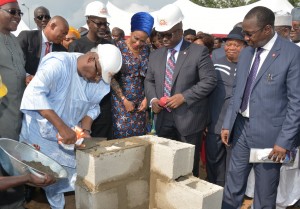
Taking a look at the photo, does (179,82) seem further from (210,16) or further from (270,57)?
(210,16)

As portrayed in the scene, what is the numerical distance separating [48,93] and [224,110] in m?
1.98

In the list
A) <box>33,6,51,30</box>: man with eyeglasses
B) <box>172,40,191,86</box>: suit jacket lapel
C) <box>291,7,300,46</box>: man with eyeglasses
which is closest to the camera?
<box>172,40,191,86</box>: suit jacket lapel

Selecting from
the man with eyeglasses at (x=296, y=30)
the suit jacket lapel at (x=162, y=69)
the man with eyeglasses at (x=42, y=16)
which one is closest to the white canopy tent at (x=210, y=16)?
the man with eyeglasses at (x=42, y=16)

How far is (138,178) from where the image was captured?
266 centimetres

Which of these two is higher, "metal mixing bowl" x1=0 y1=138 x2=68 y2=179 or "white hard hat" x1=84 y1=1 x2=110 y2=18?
"white hard hat" x1=84 y1=1 x2=110 y2=18

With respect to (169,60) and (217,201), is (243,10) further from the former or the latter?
(217,201)

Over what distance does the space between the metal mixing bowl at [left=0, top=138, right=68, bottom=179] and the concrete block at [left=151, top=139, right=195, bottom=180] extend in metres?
0.78

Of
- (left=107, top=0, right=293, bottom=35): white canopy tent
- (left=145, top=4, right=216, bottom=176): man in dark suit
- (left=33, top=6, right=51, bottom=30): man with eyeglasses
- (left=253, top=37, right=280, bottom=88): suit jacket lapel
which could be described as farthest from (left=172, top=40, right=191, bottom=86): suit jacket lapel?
(left=107, top=0, right=293, bottom=35): white canopy tent

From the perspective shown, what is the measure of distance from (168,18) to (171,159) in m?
1.42

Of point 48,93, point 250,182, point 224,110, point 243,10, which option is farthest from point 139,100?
point 243,10

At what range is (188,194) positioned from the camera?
2443mm

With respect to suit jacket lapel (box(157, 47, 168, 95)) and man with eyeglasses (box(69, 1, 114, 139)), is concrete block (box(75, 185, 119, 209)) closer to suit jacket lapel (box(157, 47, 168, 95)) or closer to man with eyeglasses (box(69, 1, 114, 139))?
man with eyeglasses (box(69, 1, 114, 139))

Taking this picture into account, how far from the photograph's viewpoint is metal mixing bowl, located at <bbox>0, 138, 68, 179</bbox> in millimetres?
2064

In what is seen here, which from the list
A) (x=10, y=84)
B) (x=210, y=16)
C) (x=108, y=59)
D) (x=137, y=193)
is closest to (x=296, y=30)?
(x=108, y=59)
